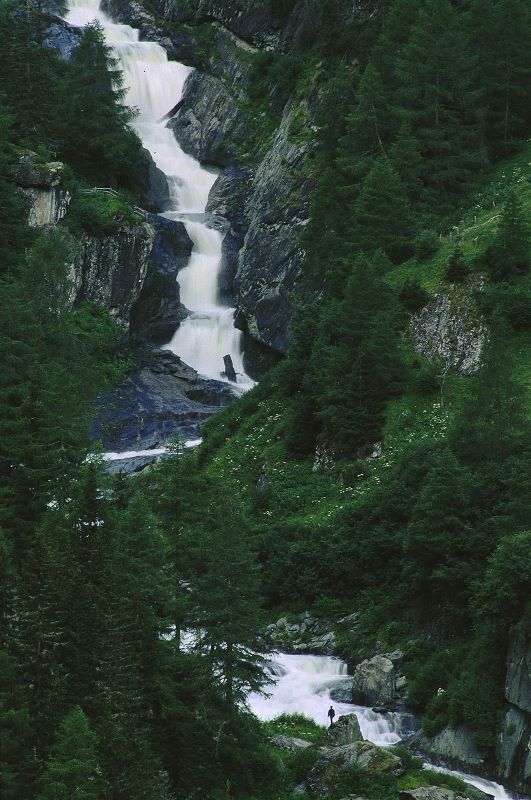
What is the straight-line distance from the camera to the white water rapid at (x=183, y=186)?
76.1 meters

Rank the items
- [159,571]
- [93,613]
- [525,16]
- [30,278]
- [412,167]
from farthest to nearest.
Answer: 1. [525,16]
2. [412,167]
3. [30,278]
4. [159,571]
5. [93,613]

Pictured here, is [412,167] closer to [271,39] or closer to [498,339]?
[498,339]

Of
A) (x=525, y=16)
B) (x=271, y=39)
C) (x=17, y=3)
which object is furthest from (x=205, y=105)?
(x=525, y=16)

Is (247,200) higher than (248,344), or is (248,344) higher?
(247,200)

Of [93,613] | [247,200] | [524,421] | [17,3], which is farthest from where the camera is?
[17,3]

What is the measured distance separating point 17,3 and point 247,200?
32455mm

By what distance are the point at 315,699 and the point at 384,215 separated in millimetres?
28835

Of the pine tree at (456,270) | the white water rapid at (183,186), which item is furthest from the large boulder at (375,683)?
the white water rapid at (183,186)

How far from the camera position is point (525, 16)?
217 ft

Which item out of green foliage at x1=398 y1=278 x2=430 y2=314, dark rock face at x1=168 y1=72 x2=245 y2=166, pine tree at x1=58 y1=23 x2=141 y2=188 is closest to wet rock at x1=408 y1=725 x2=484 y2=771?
green foliage at x1=398 y1=278 x2=430 y2=314

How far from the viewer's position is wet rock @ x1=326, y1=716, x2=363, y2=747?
31.8 m

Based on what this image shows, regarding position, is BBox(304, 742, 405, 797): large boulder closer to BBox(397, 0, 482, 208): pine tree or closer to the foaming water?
the foaming water

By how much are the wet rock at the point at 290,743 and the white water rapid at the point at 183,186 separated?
4147cm

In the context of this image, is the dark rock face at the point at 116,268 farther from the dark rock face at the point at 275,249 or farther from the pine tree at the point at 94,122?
the dark rock face at the point at 275,249
